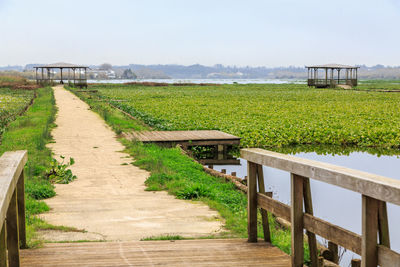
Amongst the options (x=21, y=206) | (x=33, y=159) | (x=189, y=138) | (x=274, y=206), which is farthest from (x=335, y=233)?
(x=189, y=138)

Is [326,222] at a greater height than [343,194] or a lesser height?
greater

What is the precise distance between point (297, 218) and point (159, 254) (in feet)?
3.87

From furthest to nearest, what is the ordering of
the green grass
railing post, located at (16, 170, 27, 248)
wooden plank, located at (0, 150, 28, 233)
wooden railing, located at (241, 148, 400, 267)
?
the green grass, railing post, located at (16, 170, 27, 248), wooden plank, located at (0, 150, 28, 233), wooden railing, located at (241, 148, 400, 267)

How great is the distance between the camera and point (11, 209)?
12.1ft

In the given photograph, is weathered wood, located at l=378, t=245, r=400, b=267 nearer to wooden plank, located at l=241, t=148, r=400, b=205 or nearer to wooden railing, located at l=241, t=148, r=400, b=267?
wooden railing, located at l=241, t=148, r=400, b=267

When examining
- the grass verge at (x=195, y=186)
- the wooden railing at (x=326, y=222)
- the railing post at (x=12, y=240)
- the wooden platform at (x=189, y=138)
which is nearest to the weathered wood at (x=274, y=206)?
the wooden railing at (x=326, y=222)

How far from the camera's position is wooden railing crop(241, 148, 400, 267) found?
108 inches

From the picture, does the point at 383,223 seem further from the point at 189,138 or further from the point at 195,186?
the point at 189,138

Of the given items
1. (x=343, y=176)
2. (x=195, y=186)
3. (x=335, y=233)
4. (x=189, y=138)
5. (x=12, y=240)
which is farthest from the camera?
(x=189, y=138)

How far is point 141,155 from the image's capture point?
10.7 meters

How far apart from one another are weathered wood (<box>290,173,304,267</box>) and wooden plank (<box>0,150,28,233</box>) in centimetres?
187

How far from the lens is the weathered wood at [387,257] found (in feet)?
8.78

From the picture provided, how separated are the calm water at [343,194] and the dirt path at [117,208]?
1875 millimetres

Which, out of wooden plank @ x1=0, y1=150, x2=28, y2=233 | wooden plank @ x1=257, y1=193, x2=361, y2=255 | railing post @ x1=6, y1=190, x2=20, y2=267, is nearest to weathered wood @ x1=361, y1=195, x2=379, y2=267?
wooden plank @ x1=257, y1=193, x2=361, y2=255
